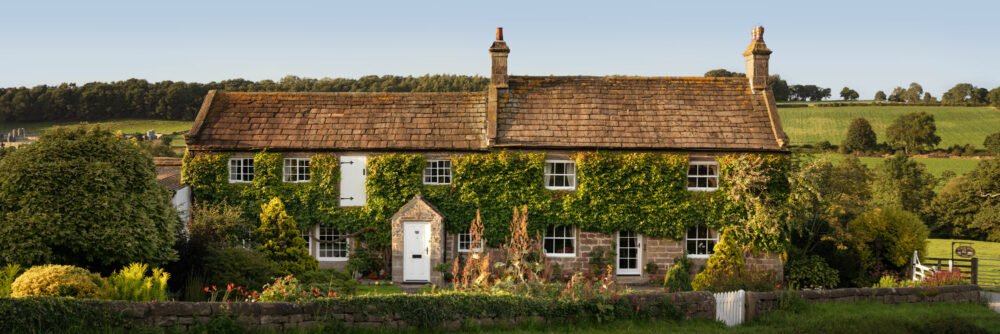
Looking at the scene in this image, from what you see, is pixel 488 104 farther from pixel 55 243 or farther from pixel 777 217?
pixel 55 243

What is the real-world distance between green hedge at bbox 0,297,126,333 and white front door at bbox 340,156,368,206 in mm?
12218

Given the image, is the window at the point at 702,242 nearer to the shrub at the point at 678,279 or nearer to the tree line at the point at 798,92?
the shrub at the point at 678,279

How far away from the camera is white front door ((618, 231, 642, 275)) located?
21.9 m

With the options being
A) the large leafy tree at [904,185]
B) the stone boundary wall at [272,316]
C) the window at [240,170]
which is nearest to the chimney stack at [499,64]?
the window at [240,170]

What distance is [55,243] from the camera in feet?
44.3

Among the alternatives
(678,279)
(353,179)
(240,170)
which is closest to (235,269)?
(353,179)

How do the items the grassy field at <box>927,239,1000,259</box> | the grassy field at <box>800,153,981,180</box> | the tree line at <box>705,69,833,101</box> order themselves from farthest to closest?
the tree line at <box>705,69,833,101</box>, the grassy field at <box>800,153,981,180</box>, the grassy field at <box>927,239,1000,259</box>

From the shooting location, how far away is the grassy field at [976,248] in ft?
117

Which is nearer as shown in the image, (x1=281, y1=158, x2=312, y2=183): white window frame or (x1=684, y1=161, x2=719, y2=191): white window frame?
(x1=684, y1=161, x2=719, y2=191): white window frame

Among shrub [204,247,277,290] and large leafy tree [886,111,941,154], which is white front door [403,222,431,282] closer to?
shrub [204,247,277,290]

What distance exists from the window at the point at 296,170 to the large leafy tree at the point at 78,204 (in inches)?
289

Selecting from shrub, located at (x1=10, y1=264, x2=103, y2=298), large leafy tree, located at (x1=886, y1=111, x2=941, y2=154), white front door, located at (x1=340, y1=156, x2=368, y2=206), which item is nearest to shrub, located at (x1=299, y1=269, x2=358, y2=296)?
shrub, located at (x1=10, y1=264, x2=103, y2=298)

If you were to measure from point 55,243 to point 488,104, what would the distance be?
12992mm

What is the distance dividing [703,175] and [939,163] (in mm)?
43703
